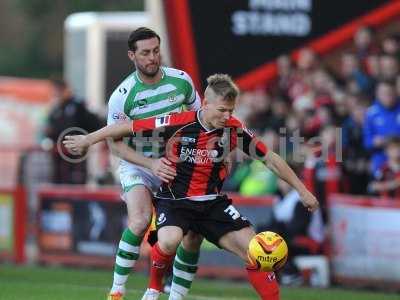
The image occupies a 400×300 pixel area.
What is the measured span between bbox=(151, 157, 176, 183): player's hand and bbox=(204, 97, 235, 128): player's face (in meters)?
0.47

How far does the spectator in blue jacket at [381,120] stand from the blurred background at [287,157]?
0.02 meters

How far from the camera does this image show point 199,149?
9.84 metres

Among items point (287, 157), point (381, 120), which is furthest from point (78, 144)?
point (381, 120)

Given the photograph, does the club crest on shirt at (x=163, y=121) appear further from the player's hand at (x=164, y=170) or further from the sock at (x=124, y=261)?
the sock at (x=124, y=261)

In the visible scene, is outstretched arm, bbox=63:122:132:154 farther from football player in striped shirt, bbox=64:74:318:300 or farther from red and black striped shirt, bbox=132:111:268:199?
red and black striped shirt, bbox=132:111:268:199

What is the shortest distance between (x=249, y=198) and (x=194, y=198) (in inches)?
206

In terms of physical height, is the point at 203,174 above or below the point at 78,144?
below

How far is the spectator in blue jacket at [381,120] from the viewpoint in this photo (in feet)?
48.8

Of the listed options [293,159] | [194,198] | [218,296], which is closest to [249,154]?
[194,198]

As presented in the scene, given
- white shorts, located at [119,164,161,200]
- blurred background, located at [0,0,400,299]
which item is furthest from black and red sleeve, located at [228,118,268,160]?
blurred background, located at [0,0,400,299]

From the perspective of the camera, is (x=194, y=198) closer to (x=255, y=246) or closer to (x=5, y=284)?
(x=255, y=246)

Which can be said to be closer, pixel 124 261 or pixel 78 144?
pixel 78 144

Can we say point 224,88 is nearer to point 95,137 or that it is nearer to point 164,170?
point 164,170

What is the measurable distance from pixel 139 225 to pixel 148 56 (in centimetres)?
138
